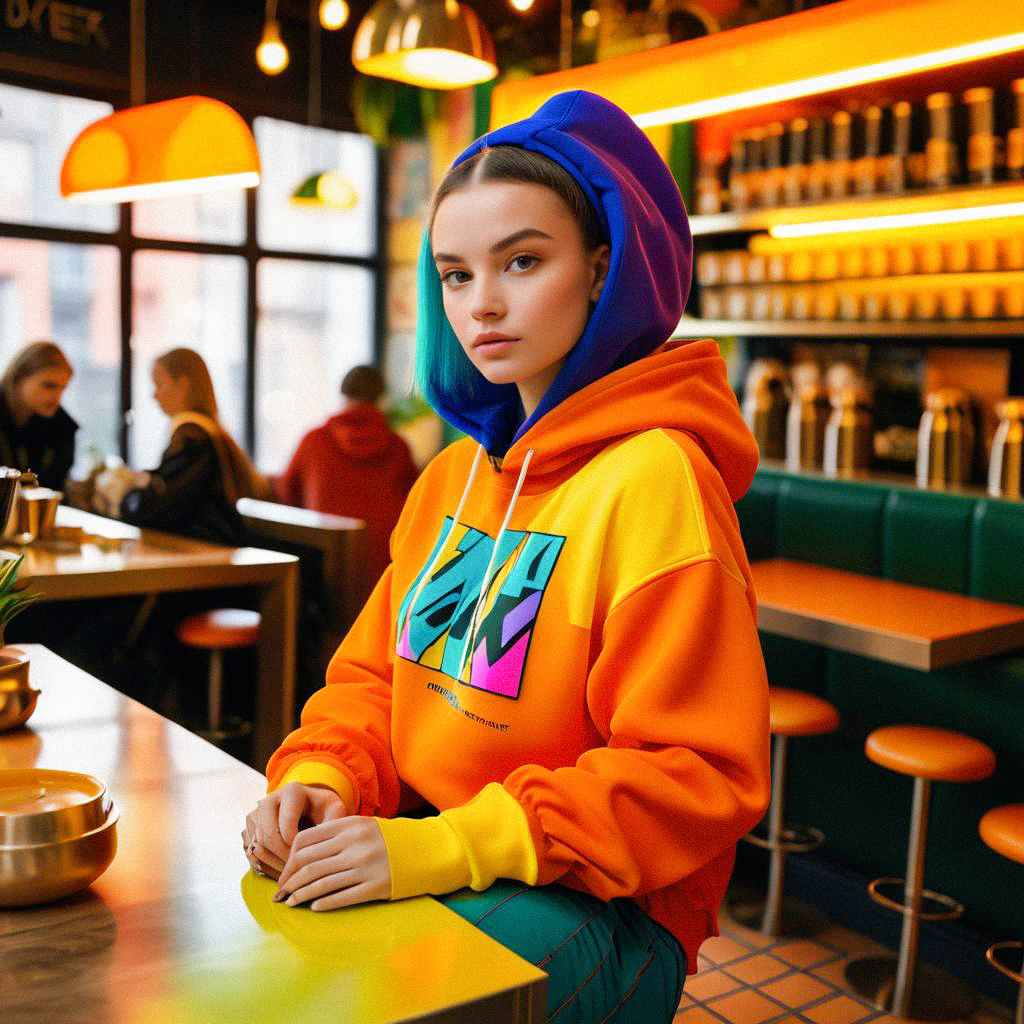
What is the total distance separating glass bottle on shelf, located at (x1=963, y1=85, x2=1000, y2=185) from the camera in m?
3.52

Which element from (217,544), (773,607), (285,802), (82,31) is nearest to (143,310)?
(82,31)

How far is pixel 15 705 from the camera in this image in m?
1.51

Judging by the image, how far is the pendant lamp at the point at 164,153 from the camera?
11.5ft

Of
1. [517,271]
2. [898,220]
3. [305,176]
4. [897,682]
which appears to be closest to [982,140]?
[898,220]

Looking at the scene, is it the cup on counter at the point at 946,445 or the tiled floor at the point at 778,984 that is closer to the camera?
the tiled floor at the point at 778,984

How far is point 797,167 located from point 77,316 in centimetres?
401

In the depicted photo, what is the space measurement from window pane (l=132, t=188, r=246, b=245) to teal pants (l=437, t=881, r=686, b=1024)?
593 centimetres

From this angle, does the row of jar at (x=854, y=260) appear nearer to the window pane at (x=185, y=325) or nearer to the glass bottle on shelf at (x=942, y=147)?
the glass bottle on shelf at (x=942, y=147)

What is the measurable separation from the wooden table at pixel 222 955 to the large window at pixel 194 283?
494 cm

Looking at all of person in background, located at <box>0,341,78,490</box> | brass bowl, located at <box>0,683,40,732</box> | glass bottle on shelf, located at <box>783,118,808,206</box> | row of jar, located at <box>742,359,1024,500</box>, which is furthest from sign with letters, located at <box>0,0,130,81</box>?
brass bowl, located at <box>0,683,40,732</box>

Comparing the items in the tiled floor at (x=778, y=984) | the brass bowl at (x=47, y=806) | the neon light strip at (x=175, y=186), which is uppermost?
the neon light strip at (x=175, y=186)

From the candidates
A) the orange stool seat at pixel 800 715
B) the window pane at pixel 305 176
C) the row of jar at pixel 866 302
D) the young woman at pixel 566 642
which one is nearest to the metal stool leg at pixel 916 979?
the orange stool seat at pixel 800 715

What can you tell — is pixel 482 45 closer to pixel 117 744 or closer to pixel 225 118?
pixel 225 118

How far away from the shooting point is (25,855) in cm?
96
